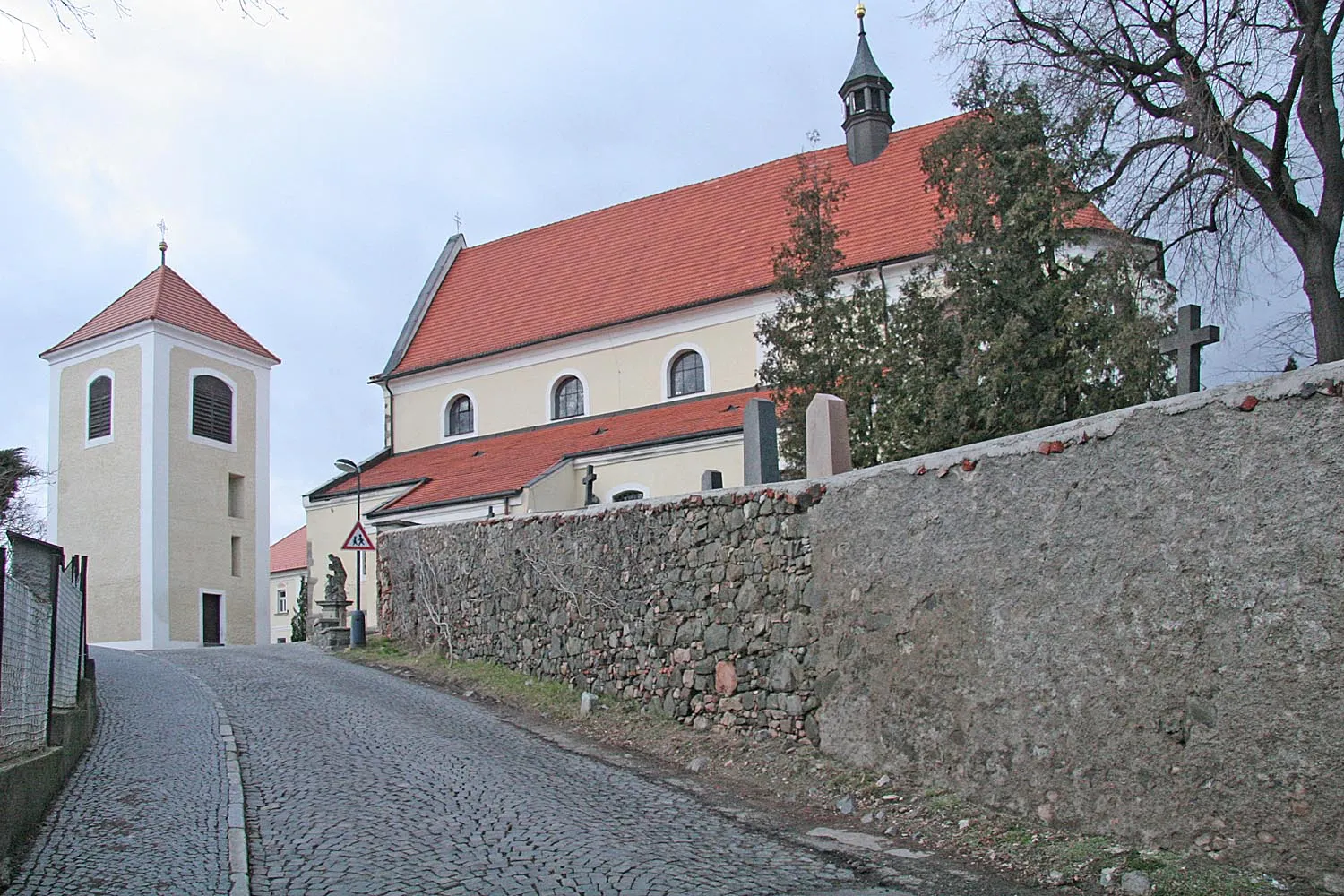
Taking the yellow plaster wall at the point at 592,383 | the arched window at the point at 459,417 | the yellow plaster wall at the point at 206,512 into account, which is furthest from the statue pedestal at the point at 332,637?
the yellow plaster wall at the point at 206,512

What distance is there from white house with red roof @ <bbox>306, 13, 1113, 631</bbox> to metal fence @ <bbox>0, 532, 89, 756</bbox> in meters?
13.1

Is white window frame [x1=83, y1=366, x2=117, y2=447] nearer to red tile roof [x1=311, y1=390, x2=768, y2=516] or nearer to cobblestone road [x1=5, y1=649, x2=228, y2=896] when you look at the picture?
red tile roof [x1=311, y1=390, x2=768, y2=516]

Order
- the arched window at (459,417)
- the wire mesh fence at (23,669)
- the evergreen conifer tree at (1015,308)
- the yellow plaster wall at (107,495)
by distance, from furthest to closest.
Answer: the yellow plaster wall at (107,495), the arched window at (459,417), the evergreen conifer tree at (1015,308), the wire mesh fence at (23,669)

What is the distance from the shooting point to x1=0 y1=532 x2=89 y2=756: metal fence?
5.99m

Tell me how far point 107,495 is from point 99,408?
8.57 feet

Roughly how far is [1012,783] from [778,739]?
2352 mm

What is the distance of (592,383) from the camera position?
2562 centimetres

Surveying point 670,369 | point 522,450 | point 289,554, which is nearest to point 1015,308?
point 670,369

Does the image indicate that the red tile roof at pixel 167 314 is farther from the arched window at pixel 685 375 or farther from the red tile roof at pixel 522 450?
the arched window at pixel 685 375

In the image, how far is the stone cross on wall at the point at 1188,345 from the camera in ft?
24.4

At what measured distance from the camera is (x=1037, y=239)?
12641mm

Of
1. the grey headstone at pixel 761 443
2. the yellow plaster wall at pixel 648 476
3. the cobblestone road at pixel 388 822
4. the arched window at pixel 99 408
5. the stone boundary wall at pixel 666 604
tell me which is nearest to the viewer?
the cobblestone road at pixel 388 822

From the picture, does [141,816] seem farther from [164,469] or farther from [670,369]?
[164,469]

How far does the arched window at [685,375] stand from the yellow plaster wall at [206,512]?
14.2 m
